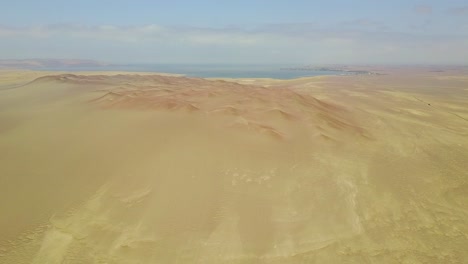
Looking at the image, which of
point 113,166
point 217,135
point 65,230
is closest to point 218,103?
point 217,135

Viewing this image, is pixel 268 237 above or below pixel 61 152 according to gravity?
below

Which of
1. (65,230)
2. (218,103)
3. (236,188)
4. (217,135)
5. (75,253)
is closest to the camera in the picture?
(75,253)

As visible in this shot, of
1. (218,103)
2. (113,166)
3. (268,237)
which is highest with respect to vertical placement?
(218,103)

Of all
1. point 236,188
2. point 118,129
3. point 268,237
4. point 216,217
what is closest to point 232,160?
point 236,188

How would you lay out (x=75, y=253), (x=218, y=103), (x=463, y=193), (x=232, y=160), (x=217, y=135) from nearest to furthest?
1. (x=75, y=253)
2. (x=463, y=193)
3. (x=232, y=160)
4. (x=217, y=135)
5. (x=218, y=103)

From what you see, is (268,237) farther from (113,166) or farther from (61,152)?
(61,152)

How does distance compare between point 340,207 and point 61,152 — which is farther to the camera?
point 61,152

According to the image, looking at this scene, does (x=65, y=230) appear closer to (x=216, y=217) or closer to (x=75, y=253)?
(x=75, y=253)
